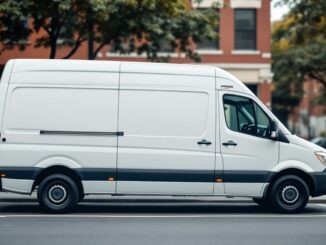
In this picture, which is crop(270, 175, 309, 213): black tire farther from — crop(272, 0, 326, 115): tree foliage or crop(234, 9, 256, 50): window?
crop(234, 9, 256, 50): window

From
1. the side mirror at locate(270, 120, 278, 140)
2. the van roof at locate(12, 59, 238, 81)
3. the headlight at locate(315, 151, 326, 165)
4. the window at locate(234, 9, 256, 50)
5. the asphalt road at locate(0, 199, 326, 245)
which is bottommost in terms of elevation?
the asphalt road at locate(0, 199, 326, 245)

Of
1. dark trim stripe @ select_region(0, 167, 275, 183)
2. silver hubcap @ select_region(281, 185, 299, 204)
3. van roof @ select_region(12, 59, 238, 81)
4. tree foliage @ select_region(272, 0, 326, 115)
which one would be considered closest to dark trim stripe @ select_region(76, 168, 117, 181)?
dark trim stripe @ select_region(0, 167, 275, 183)

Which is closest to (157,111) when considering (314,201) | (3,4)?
(314,201)

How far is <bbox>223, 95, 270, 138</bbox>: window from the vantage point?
13109mm

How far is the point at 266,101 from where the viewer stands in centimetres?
3506

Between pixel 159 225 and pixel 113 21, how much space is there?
12439 mm

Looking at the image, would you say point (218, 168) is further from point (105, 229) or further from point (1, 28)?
point (1, 28)

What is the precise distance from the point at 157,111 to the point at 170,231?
Answer: 288 centimetres

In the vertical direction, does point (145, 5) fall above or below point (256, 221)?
above

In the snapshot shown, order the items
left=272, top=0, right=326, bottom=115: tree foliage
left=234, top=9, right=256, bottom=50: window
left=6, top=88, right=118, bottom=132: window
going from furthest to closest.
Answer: left=234, top=9, right=256, bottom=50: window < left=272, top=0, right=326, bottom=115: tree foliage < left=6, top=88, right=118, bottom=132: window

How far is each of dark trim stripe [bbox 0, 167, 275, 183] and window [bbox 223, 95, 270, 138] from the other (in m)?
0.79

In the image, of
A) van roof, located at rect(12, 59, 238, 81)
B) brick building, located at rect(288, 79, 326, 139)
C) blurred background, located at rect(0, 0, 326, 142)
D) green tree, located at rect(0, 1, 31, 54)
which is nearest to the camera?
van roof, located at rect(12, 59, 238, 81)

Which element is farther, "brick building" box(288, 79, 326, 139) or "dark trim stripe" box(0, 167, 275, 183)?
"brick building" box(288, 79, 326, 139)

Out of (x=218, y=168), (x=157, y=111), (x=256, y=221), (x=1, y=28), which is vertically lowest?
(x=256, y=221)
